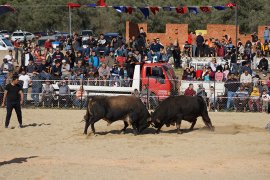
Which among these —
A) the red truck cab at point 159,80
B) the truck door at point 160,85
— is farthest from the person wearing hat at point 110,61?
the truck door at point 160,85

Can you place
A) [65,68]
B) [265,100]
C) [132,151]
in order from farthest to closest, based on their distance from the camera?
[65,68], [265,100], [132,151]

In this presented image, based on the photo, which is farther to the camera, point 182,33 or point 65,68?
point 182,33

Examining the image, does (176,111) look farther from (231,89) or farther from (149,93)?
(231,89)

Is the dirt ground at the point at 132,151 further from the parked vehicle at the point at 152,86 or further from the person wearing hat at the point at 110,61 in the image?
the person wearing hat at the point at 110,61

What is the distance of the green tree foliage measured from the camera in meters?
56.1

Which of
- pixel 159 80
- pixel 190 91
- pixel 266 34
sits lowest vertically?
pixel 190 91

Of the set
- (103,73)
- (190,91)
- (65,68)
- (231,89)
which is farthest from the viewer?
(65,68)

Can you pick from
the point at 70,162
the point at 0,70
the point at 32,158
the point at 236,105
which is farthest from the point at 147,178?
the point at 0,70

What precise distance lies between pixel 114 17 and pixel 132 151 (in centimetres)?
4538

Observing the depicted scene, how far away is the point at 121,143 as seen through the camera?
19516mm

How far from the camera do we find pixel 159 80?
27.1 metres

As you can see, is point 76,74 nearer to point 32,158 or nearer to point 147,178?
point 32,158

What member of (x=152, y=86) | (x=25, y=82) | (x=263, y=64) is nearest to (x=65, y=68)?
(x=25, y=82)

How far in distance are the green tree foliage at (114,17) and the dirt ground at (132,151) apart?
32.5m
